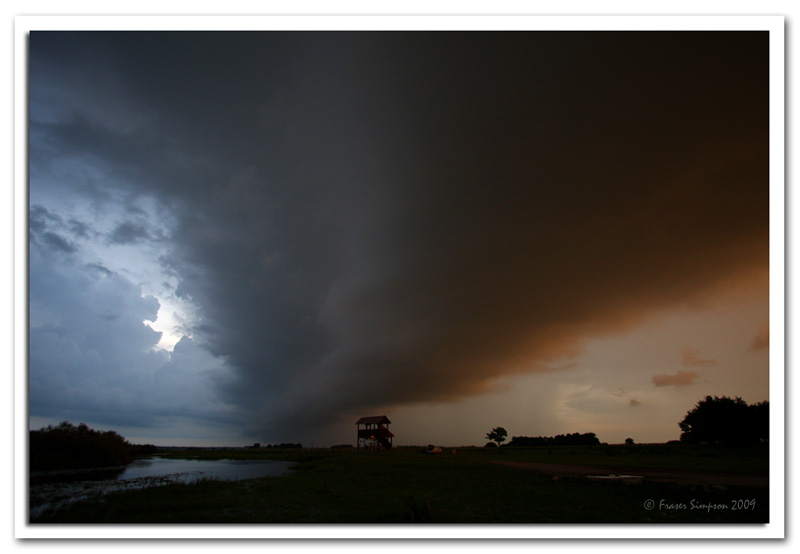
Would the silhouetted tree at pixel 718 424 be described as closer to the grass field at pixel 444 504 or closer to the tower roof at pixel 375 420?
the grass field at pixel 444 504

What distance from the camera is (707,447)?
Answer: 2439cm

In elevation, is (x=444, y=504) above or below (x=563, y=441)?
above

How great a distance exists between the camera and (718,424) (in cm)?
2273

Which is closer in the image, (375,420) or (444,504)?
(444,504)
